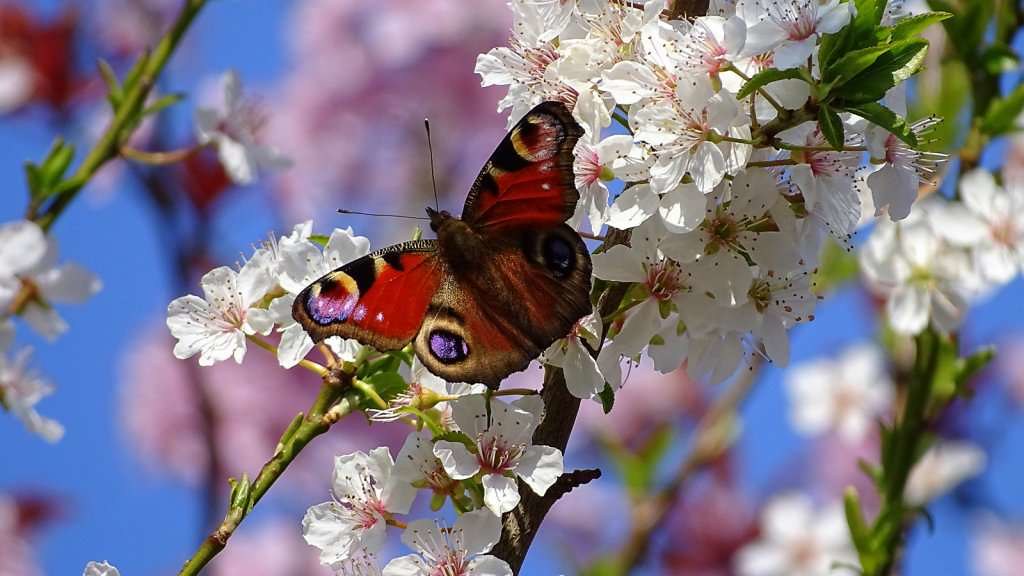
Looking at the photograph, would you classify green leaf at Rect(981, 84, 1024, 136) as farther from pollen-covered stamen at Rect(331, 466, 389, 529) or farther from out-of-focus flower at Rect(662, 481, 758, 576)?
out-of-focus flower at Rect(662, 481, 758, 576)

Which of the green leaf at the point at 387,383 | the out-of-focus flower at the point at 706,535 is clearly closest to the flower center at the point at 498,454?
the green leaf at the point at 387,383

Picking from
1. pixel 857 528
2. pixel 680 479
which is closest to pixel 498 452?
pixel 857 528

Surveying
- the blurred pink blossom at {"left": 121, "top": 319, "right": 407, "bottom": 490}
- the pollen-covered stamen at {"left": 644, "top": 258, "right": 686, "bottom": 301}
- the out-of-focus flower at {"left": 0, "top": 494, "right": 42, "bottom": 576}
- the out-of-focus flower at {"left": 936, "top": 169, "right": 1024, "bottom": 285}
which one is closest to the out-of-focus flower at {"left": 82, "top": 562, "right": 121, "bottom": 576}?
the pollen-covered stamen at {"left": 644, "top": 258, "right": 686, "bottom": 301}

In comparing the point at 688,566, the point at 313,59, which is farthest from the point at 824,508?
the point at 313,59

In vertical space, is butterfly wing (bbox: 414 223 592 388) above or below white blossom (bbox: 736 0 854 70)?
below

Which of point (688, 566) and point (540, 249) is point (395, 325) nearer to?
point (540, 249)

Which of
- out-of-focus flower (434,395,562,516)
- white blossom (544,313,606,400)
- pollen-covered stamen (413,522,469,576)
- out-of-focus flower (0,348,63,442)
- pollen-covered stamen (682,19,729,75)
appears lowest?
out-of-focus flower (0,348,63,442)

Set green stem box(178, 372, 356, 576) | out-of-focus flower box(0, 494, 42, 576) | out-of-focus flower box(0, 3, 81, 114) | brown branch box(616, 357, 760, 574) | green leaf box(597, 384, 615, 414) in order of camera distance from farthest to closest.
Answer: out-of-focus flower box(0, 494, 42, 576) → out-of-focus flower box(0, 3, 81, 114) → brown branch box(616, 357, 760, 574) → green leaf box(597, 384, 615, 414) → green stem box(178, 372, 356, 576)
